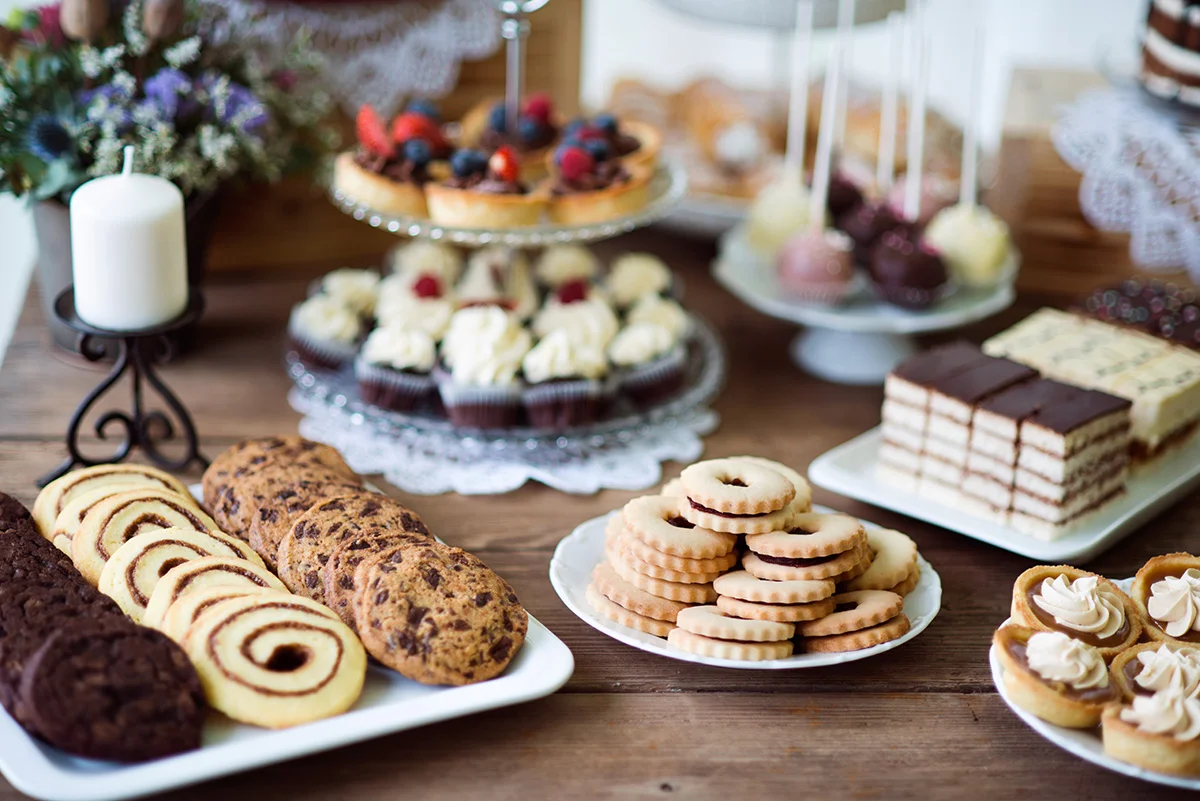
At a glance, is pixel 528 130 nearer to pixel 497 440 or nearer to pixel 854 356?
pixel 497 440

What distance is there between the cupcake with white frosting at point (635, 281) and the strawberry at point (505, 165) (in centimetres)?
28

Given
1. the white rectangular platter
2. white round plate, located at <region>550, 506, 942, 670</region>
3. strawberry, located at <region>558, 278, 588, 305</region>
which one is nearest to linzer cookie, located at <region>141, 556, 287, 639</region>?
the white rectangular platter

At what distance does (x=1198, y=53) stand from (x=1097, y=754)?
48.3 inches

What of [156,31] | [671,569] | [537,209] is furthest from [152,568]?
[156,31]

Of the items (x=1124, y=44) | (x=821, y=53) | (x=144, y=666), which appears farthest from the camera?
(x=821, y=53)

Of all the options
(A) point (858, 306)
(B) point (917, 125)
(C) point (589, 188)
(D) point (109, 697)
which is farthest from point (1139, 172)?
(D) point (109, 697)

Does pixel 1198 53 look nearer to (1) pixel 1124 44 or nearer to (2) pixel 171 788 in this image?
(1) pixel 1124 44

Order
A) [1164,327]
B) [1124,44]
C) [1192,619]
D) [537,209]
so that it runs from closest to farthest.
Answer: [1192,619], [537,209], [1164,327], [1124,44]

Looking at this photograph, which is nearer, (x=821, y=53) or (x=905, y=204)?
(x=905, y=204)

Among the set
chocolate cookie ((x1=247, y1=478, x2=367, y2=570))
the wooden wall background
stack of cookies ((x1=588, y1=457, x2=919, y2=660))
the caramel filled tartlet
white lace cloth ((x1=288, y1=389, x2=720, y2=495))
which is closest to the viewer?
the caramel filled tartlet

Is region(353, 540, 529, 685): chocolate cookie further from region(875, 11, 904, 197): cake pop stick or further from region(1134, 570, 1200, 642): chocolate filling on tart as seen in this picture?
region(875, 11, 904, 197): cake pop stick

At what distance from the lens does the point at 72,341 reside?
6.22 feet

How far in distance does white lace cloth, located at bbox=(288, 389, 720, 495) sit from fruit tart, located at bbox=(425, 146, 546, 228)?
292 millimetres

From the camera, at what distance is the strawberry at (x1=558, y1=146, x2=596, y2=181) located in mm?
1714
